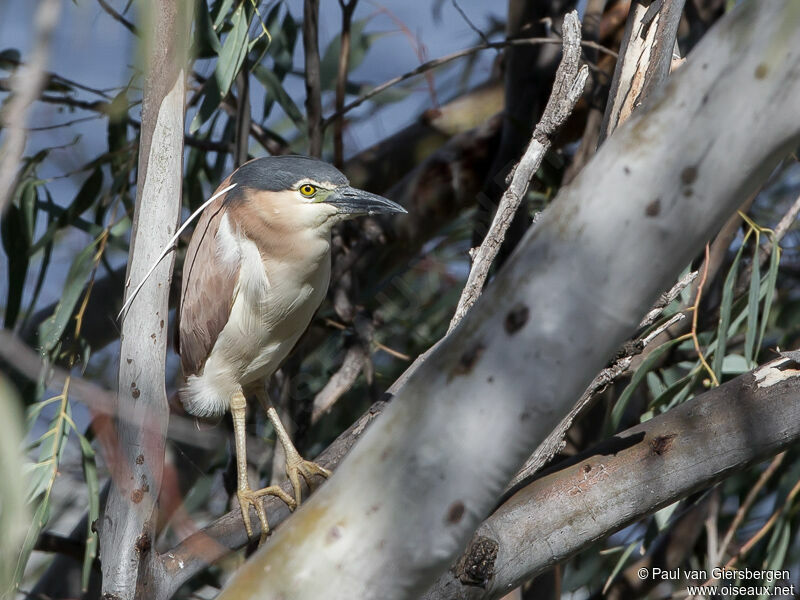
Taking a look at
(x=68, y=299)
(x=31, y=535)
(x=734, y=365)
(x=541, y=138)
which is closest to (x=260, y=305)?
(x=68, y=299)

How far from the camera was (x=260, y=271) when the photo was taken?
1698mm

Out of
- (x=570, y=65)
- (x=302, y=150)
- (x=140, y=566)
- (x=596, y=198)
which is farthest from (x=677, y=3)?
(x=302, y=150)

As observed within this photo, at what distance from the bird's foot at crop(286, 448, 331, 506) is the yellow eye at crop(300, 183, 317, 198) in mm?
508

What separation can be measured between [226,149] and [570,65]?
1178 millimetres

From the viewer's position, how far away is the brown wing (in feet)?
5.62

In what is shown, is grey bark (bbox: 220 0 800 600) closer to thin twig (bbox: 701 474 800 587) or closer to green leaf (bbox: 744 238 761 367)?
green leaf (bbox: 744 238 761 367)

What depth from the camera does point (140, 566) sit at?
1160mm

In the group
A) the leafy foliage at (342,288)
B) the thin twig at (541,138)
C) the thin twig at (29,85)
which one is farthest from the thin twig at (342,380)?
the thin twig at (29,85)

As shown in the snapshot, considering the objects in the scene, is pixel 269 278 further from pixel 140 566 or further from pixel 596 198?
pixel 596 198

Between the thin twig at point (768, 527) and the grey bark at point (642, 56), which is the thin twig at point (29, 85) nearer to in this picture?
Result: the grey bark at point (642, 56)

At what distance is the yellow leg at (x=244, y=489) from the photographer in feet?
5.13

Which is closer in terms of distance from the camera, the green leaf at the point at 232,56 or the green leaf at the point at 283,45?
the green leaf at the point at 232,56

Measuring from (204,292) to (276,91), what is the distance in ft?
2.09

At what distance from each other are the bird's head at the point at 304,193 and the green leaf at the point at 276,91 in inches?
17.8
